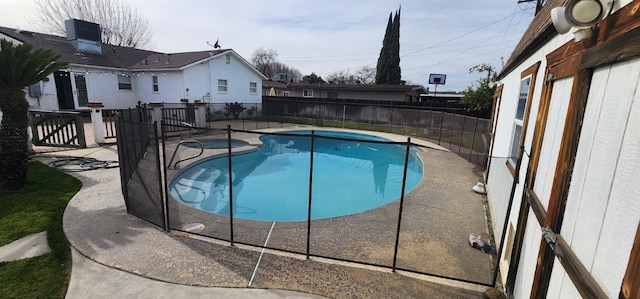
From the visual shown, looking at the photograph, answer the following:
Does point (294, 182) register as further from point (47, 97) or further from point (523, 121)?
point (47, 97)

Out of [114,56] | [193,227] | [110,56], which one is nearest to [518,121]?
[193,227]

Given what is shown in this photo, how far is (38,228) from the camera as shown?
4383 mm

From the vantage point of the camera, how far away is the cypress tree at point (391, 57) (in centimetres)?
3512

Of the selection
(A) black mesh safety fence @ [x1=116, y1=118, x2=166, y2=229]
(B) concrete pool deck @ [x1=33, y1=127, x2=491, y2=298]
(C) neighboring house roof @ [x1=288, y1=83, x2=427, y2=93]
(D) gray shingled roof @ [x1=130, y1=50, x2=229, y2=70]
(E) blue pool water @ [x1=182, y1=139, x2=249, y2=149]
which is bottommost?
(B) concrete pool deck @ [x1=33, y1=127, x2=491, y2=298]

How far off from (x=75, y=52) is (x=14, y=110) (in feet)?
50.5

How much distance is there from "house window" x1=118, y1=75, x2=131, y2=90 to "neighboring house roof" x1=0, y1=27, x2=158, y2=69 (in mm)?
652

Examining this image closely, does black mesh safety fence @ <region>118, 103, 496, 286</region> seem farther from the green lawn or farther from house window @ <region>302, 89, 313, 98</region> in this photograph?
house window @ <region>302, 89, 313, 98</region>

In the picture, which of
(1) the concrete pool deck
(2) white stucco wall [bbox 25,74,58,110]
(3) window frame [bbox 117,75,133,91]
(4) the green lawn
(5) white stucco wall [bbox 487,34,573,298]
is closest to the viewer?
(5) white stucco wall [bbox 487,34,573,298]

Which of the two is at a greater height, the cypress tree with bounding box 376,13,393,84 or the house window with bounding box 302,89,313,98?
the cypress tree with bounding box 376,13,393,84

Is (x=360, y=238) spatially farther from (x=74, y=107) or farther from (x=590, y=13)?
(x=74, y=107)

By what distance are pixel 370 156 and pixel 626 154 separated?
1227 centimetres

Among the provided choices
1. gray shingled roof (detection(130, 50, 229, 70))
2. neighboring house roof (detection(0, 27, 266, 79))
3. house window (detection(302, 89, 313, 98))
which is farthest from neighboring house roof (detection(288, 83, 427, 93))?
gray shingled roof (detection(130, 50, 229, 70))

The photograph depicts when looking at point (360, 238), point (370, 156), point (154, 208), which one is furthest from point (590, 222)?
point (370, 156)

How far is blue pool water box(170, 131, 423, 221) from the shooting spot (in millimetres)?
7422
